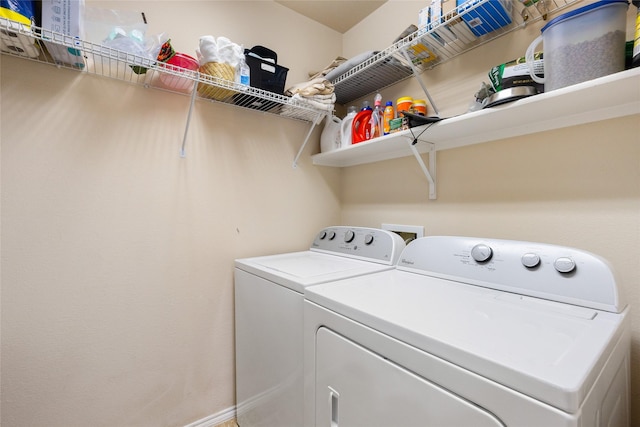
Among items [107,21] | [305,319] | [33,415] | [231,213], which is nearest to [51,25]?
[107,21]

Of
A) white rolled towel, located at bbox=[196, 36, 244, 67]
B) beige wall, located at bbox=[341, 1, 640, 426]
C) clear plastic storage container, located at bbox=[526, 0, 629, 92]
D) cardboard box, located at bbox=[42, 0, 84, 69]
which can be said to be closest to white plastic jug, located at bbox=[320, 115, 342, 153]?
beige wall, located at bbox=[341, 1, 640, 426]

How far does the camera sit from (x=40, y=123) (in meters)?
1.23

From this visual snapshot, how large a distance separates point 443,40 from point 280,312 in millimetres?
1511

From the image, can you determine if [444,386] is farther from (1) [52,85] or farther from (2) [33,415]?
(1) [52,85]

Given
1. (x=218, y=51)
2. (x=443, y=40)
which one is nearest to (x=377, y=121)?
(x=443, y=40)

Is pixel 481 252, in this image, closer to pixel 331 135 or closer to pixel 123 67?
pixel 331 135

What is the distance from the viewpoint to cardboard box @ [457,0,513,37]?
1.17 meters

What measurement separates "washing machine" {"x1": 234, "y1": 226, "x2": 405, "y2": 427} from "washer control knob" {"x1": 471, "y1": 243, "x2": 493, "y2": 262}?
1.30 feet

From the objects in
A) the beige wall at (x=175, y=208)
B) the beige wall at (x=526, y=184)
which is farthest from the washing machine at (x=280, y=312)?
the beige wall at (x=526, y=184)

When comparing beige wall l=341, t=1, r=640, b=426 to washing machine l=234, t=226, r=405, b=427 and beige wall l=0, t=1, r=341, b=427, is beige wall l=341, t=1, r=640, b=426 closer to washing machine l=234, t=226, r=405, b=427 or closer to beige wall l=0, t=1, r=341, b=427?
washing machine l=234, t=226, r=405, b=427

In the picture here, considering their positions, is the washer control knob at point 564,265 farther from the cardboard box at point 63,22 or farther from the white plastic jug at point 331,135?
the cardboard box at point 63,22

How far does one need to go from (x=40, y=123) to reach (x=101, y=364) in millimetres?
1124

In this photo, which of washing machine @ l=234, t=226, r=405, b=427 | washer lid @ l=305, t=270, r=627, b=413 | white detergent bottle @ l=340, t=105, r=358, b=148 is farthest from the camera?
white detergent bottle @ l=340, t=105, r=358, b=148

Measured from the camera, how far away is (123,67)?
1.35 metres
